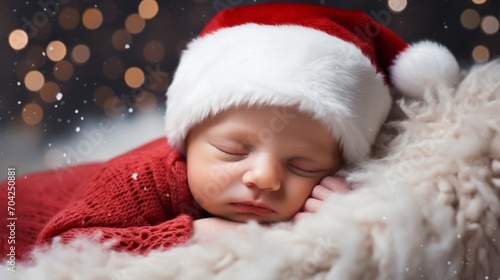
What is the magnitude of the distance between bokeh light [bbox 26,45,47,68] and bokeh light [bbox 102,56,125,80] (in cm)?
14

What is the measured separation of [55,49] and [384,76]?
0.81m

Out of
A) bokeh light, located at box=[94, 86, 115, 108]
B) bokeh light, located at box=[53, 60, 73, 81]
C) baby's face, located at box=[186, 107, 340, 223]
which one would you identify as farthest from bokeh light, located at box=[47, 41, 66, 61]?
baby's face, located at box=[186, 107, 340, 223]

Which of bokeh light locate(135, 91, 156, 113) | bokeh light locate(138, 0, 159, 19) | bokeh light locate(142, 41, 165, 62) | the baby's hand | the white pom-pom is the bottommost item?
bokeh light locate(135, 91, 156, 113)

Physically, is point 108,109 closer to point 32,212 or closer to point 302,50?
point 32,212

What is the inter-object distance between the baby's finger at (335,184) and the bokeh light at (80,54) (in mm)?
797

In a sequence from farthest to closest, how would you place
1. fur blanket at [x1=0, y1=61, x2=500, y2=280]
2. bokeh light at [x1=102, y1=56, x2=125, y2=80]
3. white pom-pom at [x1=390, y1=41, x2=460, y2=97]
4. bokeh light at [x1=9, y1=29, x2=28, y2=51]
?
1. bokeh light at [x1=102, y1=56, x2=125, y2=80]
2. bokeh light at [x1=9, y1=29, x2=28, y2=51]
3. white pom-pom at [x1=390, y1=41, x2=460, y2=97]
4. fur blanket at [x1=0, y1=61, x2=500, y2=280]

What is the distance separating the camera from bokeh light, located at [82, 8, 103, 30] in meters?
1.52

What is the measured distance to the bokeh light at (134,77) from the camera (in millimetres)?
1579

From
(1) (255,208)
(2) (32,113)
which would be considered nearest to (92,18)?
(2) (32,113)

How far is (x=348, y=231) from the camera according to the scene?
776mm

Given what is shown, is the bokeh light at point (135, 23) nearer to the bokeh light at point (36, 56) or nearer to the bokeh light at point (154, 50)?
the bokeh light at point (154, 50)

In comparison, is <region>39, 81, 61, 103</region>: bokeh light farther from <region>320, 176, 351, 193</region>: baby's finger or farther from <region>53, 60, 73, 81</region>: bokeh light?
<region>320, 176, 351, 193</region>: baby's finger

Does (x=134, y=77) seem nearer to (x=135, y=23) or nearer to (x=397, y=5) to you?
(x=135, y=23)

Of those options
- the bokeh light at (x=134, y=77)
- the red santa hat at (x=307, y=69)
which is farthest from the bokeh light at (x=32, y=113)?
the red santa hat at (x=307, y=69)
